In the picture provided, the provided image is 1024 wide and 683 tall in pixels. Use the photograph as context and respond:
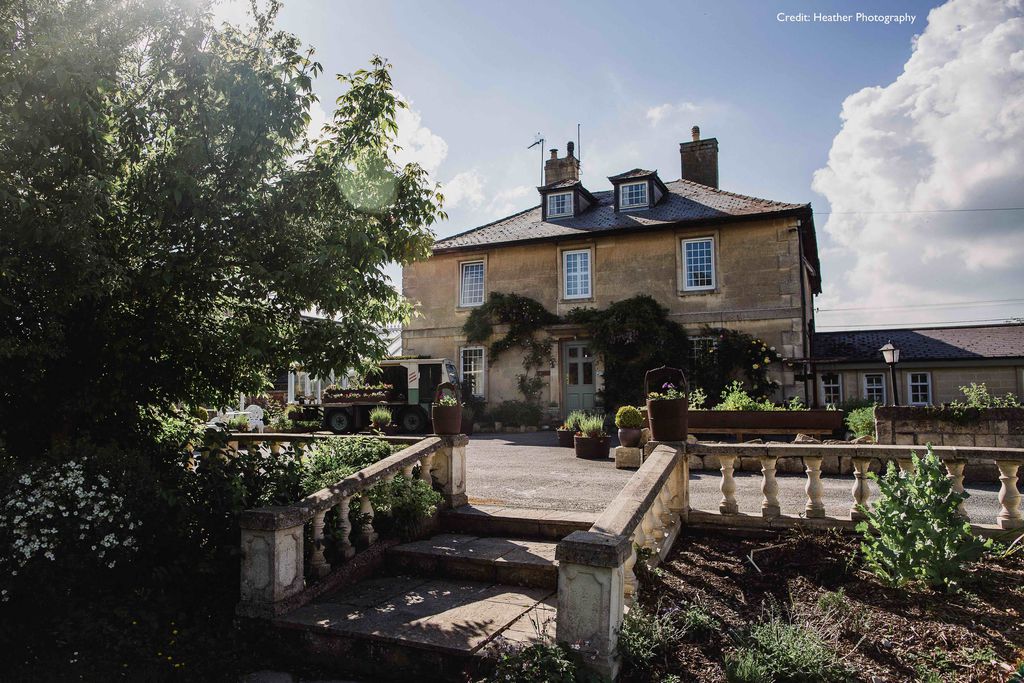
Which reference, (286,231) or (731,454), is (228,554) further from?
(731,454)

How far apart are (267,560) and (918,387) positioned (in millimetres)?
21744

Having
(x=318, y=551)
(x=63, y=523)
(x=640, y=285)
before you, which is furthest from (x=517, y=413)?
(x=63, y=523)

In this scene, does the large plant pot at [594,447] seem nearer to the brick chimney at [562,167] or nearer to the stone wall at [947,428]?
the stone wall at [947,428]

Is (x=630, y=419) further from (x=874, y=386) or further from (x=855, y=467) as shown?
(x=874, y=386)

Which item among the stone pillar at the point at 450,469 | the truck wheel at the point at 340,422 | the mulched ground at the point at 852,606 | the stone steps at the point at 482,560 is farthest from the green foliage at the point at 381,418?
the mulched ground at the point at 852,606

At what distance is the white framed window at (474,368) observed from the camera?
800 inches

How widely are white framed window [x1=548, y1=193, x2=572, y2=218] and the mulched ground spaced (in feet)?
55.6

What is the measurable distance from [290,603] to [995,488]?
859 cm

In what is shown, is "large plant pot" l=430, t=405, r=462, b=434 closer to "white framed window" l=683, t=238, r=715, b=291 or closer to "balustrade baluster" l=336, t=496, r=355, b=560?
"balustrade baluster" l=336, t=496, r=355, b=560

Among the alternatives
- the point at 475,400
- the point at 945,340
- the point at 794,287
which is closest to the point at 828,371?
the point at 945,340

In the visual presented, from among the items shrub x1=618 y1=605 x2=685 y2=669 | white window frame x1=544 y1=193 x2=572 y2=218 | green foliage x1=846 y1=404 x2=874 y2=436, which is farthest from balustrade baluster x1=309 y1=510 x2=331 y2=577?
white window frame x1=544 y1=193 x2=572 y2=218

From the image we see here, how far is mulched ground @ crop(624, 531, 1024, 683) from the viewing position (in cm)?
346

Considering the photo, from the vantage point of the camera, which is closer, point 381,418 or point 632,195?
point 381,418

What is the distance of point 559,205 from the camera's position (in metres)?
21.4
